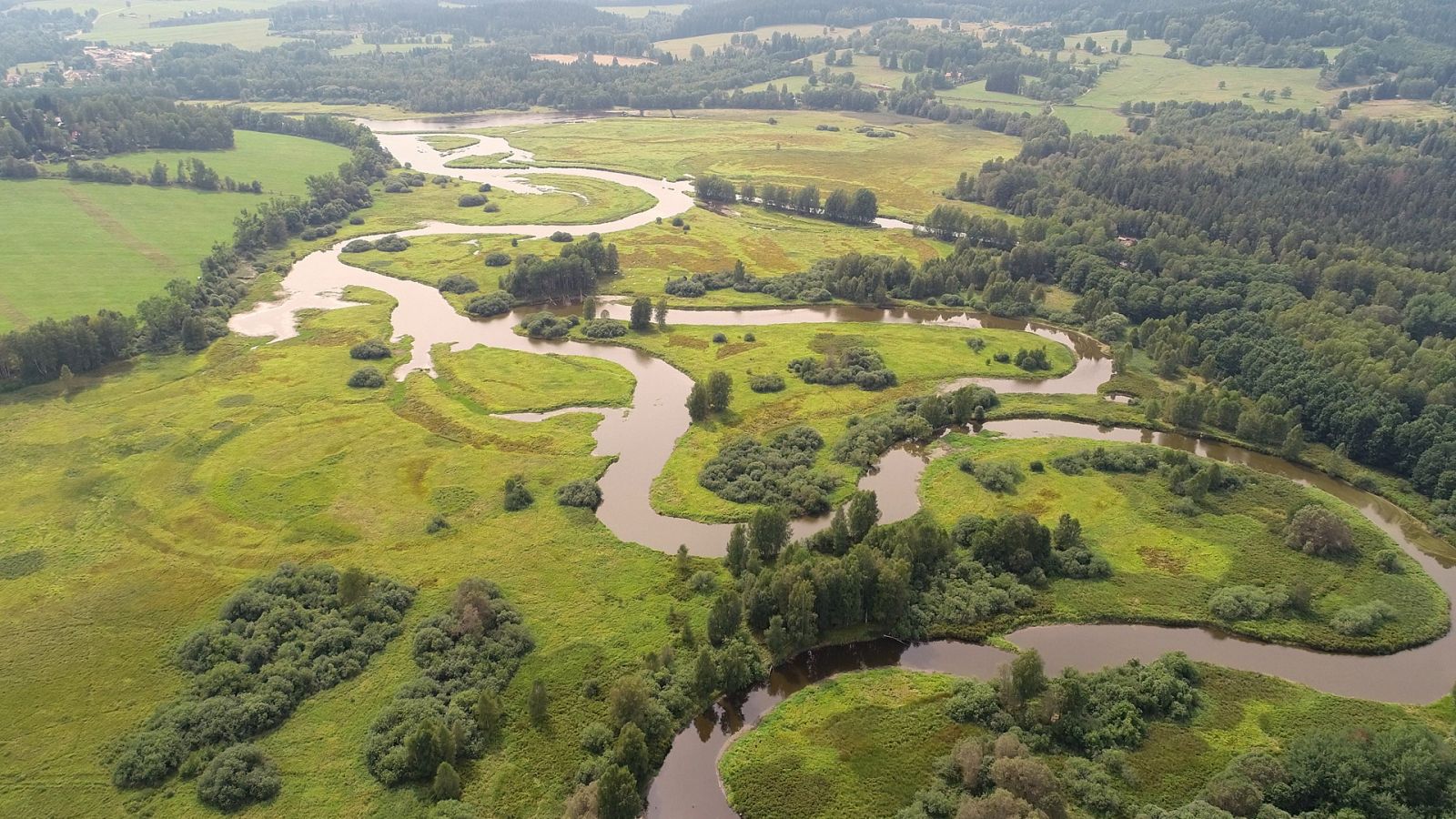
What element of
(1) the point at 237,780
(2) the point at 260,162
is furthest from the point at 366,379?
(2) the point at 260,162

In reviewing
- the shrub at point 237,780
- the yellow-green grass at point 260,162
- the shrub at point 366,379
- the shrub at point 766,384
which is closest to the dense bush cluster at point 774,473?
the shrub at point 766,384

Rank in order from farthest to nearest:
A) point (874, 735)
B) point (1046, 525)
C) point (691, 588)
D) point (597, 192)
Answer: point (597, 192)
point (1046, 525)
point (691, 588)
point (874, 735)

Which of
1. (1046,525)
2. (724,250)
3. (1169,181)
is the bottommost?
(1046,525)

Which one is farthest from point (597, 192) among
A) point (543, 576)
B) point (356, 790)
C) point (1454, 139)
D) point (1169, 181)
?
point (1454, 139)

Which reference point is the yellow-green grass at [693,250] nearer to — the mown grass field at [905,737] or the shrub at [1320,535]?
the shrub at [1320,535]

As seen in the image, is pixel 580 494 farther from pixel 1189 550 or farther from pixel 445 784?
pixel 1189 550

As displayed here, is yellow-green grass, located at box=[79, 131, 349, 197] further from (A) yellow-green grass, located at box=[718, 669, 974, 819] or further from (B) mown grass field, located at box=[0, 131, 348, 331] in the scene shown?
(A) yellow-green grass, located at box=[718, 669, 974, 819]

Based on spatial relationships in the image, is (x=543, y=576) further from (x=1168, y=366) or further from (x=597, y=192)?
(x=597, y=192)
